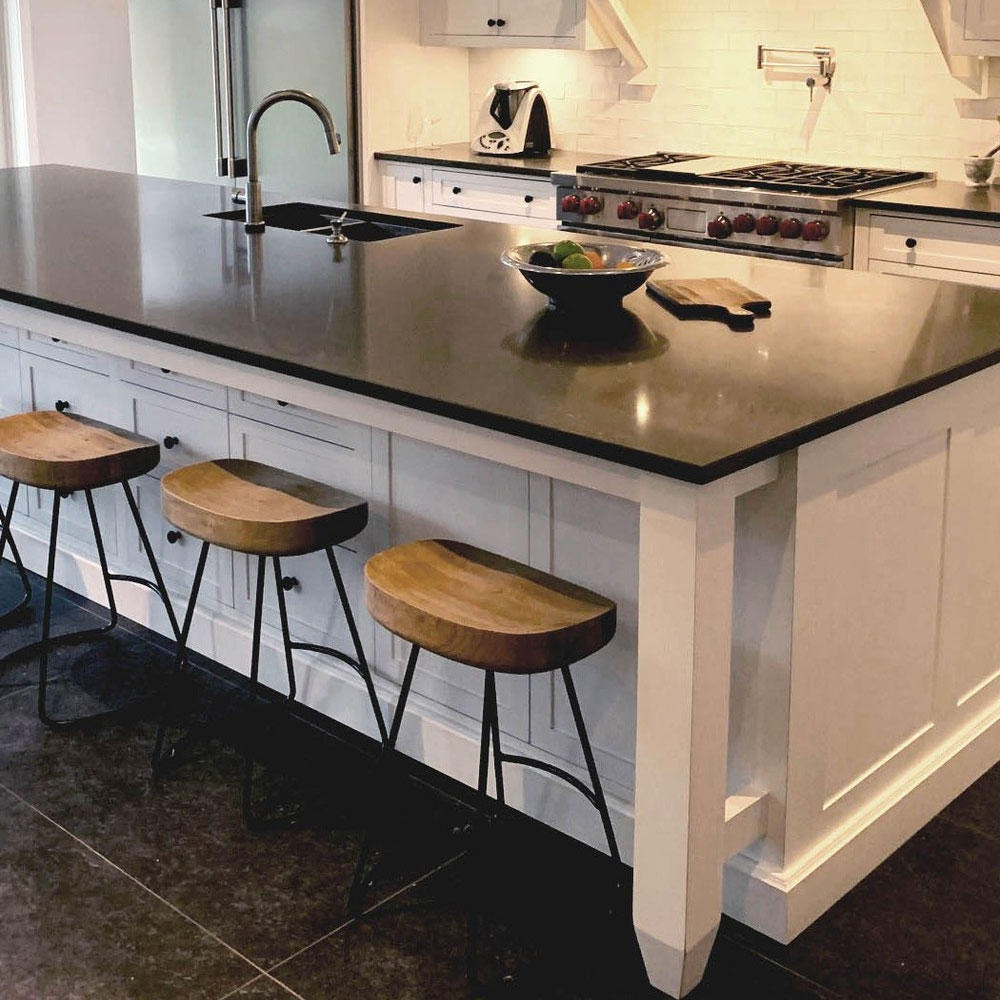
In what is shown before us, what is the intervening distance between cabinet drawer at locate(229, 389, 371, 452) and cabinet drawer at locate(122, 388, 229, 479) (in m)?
0.10

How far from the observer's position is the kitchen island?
2.04 meters

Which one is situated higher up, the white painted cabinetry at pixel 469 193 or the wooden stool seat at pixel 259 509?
the white painted cabinetry at pixel 469 193

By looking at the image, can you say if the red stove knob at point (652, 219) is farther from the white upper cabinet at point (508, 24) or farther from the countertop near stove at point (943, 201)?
the white upper cabinet at point (508, 24)

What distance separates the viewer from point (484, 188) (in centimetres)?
536

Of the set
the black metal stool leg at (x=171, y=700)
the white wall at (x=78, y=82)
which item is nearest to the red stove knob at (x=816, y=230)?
the black metal stool leg at (x=171, y=700)

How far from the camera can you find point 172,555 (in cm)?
341

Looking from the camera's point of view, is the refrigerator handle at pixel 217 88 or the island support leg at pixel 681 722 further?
the refrigerator handle at pixel 217 88

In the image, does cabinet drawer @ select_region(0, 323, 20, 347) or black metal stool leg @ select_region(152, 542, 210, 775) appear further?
cabinet drawer @ select_region(0, 323, 20, 347)

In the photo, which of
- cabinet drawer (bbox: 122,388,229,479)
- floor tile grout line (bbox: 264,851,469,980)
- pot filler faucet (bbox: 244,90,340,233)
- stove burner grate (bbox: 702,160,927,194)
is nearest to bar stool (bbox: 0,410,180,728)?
cabinet drawer (bbox: 122,388,229,479)

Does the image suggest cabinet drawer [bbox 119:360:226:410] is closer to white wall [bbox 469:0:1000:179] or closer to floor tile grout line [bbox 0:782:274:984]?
floor tile grout line [bbox 0:782:274:984]

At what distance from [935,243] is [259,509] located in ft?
8.14

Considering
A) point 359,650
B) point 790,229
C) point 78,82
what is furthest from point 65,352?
point 78,82

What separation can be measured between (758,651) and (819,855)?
0.41m

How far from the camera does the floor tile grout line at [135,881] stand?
2.30 meters
